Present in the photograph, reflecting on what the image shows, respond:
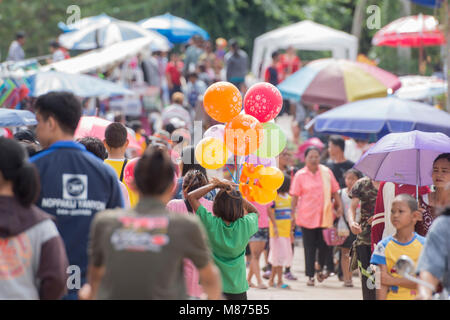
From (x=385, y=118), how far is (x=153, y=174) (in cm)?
678

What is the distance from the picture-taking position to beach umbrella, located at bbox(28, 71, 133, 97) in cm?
1245

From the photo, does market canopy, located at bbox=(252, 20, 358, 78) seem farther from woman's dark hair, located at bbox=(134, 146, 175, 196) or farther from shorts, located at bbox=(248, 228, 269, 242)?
woman's dark hair, located at bbox=(134, 146, 175, 196)

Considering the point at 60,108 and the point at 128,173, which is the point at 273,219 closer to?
the point at 128,173

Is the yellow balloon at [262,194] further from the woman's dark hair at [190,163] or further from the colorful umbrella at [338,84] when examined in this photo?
the colorful umbrella at [338,84]

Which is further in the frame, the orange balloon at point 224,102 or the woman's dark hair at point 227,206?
the orange balloon at point 224,102

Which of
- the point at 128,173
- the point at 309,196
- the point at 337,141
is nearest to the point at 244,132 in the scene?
the point at 128,173

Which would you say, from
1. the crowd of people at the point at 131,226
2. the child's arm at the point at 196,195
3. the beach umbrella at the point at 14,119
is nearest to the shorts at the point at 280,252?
the crowd of people at the point at 131,226

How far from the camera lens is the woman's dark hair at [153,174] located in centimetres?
416

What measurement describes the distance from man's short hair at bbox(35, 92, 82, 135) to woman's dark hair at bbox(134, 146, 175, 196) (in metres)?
0.99

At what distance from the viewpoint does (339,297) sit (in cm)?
1038

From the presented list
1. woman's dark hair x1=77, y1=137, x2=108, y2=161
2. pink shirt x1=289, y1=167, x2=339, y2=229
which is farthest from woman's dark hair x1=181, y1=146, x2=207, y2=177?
pink shirt x1=289, y1=167, x2=339, y2=229

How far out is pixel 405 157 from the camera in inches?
310

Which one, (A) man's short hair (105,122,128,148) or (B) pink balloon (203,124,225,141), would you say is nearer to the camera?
(B) pink balloon (203,124,225,141)

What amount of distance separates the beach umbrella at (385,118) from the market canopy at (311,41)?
1124cm
